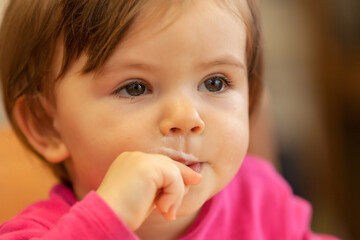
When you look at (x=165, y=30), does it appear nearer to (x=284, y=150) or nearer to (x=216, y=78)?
(x=216, y=78)

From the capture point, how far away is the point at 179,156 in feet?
2.23

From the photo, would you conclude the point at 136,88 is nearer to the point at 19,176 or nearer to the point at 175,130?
Answer: the point at 175,130

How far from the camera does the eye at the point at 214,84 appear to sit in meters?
0.73

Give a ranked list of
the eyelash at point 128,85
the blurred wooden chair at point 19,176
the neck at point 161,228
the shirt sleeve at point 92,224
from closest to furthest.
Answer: the shirt sleeve at point 92,224 < the eyelash at point 128,85 < the neck at point 161,228 < the blurred wooden chair at point 19,176

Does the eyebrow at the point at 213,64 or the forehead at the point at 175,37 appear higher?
the forehead at the point at 175,37

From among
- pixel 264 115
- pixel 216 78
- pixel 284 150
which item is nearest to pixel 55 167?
pixel 216 78

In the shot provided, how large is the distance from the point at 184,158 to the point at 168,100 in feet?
0.27

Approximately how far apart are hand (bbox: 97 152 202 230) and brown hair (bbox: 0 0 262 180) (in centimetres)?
15

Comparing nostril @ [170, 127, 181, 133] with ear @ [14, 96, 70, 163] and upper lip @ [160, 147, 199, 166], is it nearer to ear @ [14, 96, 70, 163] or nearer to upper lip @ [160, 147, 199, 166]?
upper lip @ [160, 147, 199, 166]

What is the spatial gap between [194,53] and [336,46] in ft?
5.00

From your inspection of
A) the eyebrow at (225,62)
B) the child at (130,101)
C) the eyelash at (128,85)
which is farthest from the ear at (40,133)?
the eyebrow at (225,62)

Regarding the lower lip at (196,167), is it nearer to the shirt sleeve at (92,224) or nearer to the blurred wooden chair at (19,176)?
the shirt sleeve at (92,224)

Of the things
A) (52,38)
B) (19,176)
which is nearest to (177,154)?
(52,38)

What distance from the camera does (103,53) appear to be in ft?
2.21
